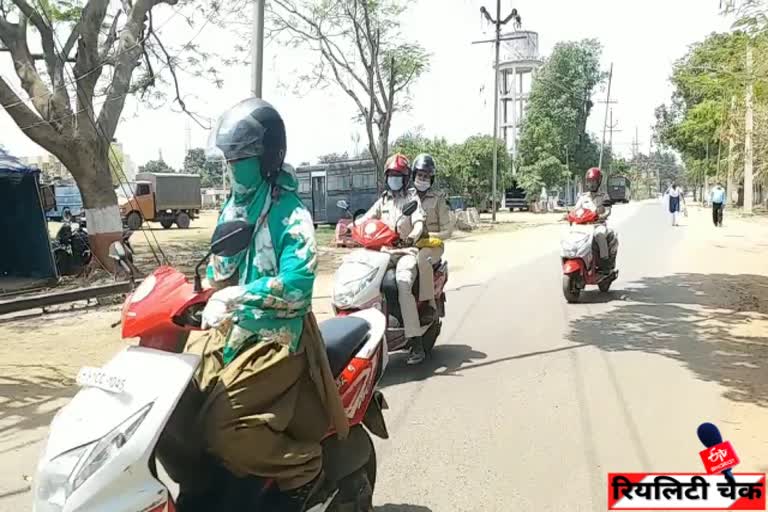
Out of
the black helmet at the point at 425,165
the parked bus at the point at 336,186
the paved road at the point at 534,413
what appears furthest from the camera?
the parked bus at the point at 336,186

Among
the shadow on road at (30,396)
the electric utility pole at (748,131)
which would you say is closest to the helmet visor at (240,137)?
the shadow on road at (30,396)

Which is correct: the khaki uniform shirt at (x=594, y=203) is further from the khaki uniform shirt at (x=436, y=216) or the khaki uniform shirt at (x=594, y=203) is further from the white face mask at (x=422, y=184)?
the white face mask at (x=422, y=184)

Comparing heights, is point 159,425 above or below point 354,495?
above

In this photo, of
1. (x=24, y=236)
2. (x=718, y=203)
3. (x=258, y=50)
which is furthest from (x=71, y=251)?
(x=718, y=203)

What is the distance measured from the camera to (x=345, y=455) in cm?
305

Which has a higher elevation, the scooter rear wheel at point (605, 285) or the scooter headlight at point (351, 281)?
the scooter headlight at point (351, 281)

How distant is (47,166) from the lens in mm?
43750

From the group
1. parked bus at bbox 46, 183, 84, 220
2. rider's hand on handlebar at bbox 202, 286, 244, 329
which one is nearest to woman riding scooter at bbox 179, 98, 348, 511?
rider's hand on handlebar at bbox 202, 286, 244, 329

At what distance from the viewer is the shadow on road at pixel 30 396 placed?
5.04 m

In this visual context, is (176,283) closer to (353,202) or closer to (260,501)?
(260,501)

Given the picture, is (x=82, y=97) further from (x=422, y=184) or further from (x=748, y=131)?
(x=748, y=131)

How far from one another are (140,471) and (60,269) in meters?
13.5

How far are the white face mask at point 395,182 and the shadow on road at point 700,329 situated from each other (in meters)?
2.51

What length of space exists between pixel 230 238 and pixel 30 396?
13.7ft
